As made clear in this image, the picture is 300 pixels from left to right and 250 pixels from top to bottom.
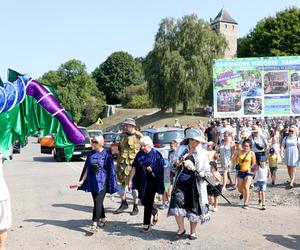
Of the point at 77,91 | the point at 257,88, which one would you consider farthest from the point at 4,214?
the point at 77,91

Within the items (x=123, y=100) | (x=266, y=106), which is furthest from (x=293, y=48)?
(x=123, y=100)

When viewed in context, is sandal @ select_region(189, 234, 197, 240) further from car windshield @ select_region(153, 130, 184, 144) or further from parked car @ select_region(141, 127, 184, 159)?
car windshield @ select_region(153, 130, 184, 144)

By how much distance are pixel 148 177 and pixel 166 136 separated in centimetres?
670

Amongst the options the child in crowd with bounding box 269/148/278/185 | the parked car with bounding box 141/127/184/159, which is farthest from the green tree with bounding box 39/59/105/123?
the child in crowd with bounding box 269/148/278/185

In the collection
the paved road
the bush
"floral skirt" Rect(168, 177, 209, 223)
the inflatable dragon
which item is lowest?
the paved road

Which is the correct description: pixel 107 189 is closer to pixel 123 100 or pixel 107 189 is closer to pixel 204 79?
pixel 204 79

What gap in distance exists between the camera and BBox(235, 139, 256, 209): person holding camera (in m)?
9.10

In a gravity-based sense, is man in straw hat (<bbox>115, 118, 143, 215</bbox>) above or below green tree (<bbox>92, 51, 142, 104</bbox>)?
below

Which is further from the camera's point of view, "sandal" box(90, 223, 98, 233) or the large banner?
the large banner

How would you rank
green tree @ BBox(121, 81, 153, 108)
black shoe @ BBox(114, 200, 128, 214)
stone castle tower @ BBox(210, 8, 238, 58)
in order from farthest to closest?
stone castle tower @ BBox(210, 8, 238, 58)
green tree @ BBox(121, 81, 153, 108)
black shoe @ BBox(114, 200, 128, 214)

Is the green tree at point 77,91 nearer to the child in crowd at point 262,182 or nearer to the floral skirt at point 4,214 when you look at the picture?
the child in crowd at point 262,182

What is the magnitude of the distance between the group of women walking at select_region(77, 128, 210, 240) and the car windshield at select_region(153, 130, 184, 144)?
6014mm

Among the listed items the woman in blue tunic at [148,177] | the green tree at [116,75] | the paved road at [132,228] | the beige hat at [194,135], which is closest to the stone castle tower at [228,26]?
the green tree at [116,75]

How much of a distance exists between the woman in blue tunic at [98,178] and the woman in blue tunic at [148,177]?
412 millimetres
